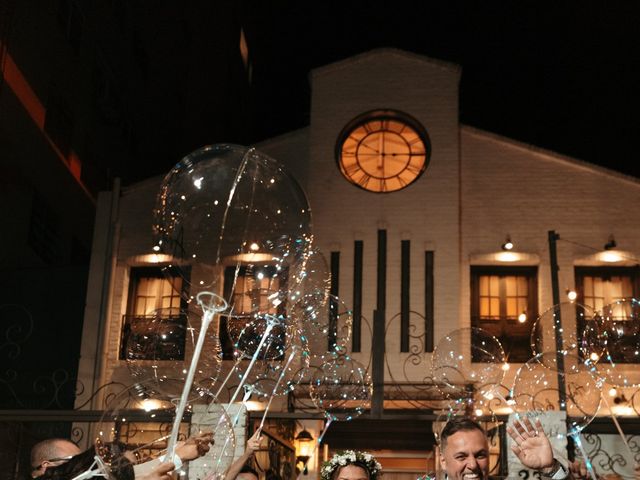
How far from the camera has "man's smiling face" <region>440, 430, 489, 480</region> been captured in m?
4.43

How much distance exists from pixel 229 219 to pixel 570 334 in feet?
19.1

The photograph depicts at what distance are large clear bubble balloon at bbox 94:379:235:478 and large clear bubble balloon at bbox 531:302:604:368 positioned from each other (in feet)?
14.8

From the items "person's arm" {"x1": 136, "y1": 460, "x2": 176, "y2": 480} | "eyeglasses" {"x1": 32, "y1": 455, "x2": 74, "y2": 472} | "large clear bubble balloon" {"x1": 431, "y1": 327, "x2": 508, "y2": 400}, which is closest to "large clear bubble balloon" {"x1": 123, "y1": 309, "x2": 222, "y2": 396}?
"eyeglasses" {"x1": 32, "y1": 455, "x2": 74, "y2": 472}

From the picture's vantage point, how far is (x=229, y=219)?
6000 millimetres

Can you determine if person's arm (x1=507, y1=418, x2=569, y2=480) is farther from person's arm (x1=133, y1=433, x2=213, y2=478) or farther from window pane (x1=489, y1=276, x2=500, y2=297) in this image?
window pane (x1=489, y1=276, x2=500, y2=297)

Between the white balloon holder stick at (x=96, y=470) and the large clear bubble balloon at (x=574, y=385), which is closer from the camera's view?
the white balloon holder stick at (x=96, y=470)

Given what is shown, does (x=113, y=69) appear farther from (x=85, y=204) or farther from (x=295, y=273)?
(x=295, y=273)

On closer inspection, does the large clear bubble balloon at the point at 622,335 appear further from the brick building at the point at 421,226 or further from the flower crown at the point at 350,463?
the brick building at the point at 421,226

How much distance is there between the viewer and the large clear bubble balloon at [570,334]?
919 cm

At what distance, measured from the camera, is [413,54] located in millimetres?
19281

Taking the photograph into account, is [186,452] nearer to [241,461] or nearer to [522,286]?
[241,461]

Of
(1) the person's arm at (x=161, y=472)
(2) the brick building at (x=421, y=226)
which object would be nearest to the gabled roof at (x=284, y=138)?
(2) the brick building at (x=421, y=226)

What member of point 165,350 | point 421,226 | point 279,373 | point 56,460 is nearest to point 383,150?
point 421,226

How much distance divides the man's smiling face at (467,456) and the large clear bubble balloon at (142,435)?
127cm
